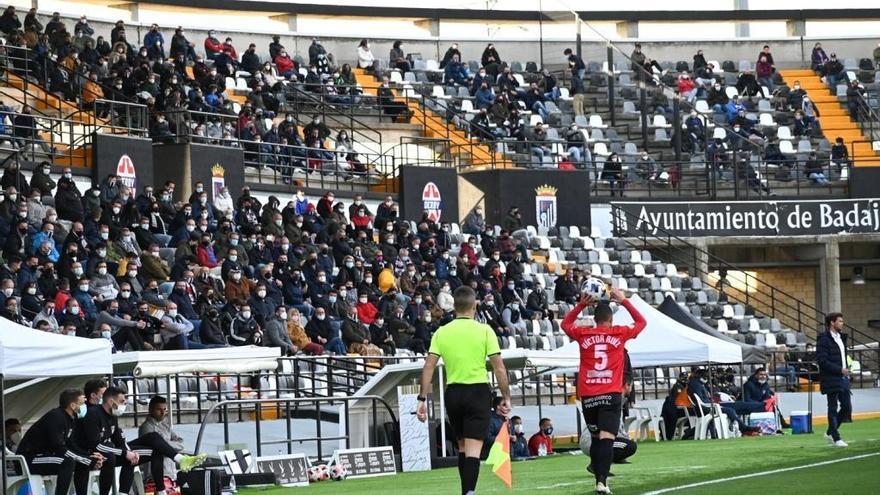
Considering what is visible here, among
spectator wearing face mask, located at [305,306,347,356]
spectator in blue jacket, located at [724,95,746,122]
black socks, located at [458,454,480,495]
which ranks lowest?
black socks, located at [458,454,480,495]

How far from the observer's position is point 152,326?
2508 cm

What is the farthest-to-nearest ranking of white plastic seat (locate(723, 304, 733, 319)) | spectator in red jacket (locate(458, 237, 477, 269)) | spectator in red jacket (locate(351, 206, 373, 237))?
white plastic seat (locate(723, 304, 733, 319)), spectator in red jacket (locate(458, 237, 477, 269)), spectator in red jacket (locate(351, 206, 373, 237))

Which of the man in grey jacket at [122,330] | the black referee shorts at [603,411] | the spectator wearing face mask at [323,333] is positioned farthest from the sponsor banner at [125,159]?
the black referee shorts at [603,411]

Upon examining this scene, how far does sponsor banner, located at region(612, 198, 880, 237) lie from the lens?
41406mm

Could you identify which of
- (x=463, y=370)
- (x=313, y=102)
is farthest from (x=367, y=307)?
(x=463, y=370)

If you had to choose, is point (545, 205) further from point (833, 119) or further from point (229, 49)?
point (833, 119)

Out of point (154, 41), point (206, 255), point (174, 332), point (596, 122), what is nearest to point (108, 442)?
point (174, 332)

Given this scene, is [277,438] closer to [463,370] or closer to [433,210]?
[463,370]

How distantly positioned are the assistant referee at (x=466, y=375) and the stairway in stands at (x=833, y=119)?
32964 millimetres

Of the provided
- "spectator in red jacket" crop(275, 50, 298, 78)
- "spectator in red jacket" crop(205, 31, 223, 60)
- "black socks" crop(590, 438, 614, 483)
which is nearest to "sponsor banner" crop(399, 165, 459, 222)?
"spectator in red jacket" crop(275, 50, 298, 78)

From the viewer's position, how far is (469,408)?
508 inches

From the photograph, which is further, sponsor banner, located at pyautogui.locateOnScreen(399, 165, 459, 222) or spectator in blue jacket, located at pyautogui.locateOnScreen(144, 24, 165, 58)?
sponsor banner, located at pyautogui.locateOnScreen(399, 165, 459, 222)

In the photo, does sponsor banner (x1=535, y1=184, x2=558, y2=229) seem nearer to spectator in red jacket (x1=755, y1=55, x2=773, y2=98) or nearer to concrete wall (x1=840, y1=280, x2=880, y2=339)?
concrete wall (x1=840, y1=280, x2=880, y2=339)

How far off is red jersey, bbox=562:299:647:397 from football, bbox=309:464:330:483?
6264 mm
